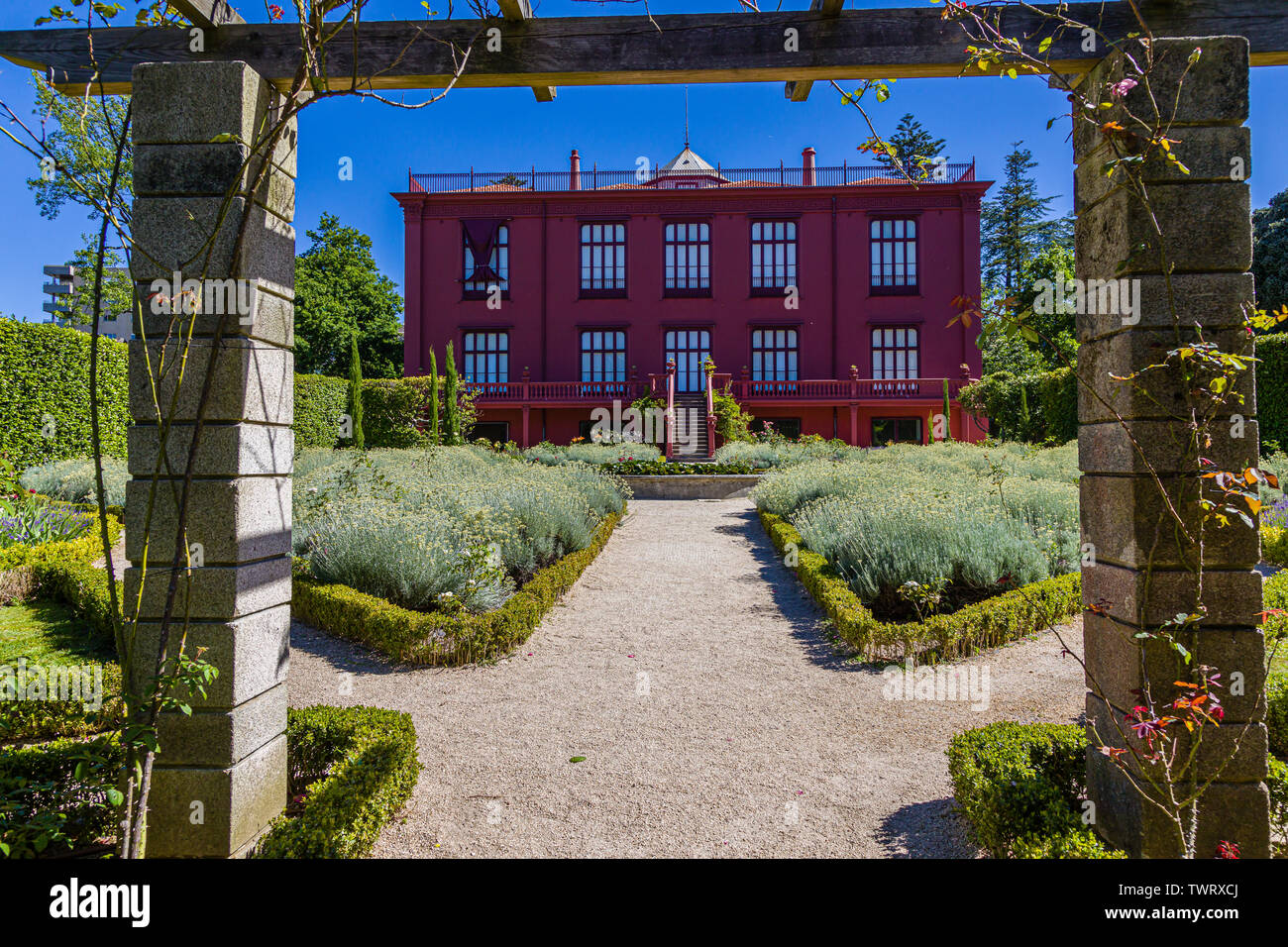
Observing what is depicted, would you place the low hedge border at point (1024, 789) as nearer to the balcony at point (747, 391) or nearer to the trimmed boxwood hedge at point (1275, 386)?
the trimmed boxwood hedge at point (1275, 386)

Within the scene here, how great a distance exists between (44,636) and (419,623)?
2.76m

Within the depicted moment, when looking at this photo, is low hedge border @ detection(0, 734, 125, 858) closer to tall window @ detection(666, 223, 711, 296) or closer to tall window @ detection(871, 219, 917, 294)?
tall window @ detection(666, 223, 711, 296)

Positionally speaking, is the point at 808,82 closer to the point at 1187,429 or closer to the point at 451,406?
the point at 1187,429

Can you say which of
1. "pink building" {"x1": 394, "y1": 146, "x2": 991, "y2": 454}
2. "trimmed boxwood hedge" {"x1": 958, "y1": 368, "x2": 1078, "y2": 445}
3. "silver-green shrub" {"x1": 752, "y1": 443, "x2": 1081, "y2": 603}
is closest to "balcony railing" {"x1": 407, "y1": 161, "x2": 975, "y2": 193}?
"pink building" {"x1": 394, "y1": 146, "x2": 991, "y2": 454}

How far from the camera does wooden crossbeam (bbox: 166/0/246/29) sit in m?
2.44

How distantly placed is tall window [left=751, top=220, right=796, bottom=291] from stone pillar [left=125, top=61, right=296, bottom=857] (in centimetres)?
2215

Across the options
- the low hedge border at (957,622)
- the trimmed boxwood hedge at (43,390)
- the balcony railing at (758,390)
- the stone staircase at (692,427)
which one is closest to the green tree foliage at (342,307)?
the balcony railing at (758,390)

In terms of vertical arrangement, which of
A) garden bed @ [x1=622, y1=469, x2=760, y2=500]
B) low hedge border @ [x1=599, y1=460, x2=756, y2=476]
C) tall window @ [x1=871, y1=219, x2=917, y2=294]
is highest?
tall window @ [x1=871, y1=219, x2=917, y2=294]

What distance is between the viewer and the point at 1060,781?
2.75 metres

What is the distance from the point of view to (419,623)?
493cm

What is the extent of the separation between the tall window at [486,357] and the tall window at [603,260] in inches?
131

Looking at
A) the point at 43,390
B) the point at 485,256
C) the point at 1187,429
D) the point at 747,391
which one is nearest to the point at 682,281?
the point at 747,391
